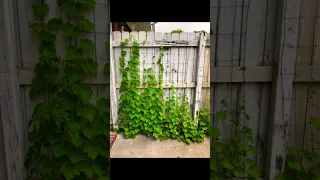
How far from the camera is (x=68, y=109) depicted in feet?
4.09

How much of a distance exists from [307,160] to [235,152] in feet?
1.43

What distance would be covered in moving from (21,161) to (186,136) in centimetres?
218

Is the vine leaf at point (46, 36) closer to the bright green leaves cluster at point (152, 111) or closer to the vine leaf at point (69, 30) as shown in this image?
the vine leaf at point (69, 30)

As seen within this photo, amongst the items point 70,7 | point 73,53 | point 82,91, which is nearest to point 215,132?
point 82,91

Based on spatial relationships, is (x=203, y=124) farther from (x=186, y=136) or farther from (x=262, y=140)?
(x=262, y=140)

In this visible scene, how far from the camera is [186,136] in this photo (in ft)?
10.2

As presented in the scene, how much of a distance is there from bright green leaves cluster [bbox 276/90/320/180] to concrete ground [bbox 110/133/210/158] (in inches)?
62.2

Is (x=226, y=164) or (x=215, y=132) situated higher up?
(x=215, y=132)

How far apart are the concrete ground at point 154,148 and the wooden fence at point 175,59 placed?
0.43 metres

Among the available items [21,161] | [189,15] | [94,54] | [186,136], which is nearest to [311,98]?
[189,15]

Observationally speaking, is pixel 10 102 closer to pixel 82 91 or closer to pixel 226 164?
pixel 82 91

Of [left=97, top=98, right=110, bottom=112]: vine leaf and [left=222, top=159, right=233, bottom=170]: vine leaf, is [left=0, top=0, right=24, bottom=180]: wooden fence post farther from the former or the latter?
[left=222, top=159, right=233, bottom=170]: vine leaf

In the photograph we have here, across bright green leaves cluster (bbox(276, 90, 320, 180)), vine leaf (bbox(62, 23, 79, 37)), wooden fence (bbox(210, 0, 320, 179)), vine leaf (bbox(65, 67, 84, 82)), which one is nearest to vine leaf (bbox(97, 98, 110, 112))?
vine leaf (bbox(65, 67, 84, 82))

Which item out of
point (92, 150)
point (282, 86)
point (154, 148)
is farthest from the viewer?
point (154, 148)
